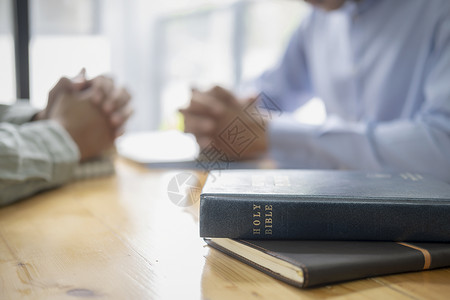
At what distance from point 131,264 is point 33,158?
334mm

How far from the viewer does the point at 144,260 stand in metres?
0.41

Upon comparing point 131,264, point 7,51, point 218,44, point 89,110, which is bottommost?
point 131,264

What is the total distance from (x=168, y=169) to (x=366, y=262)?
62cm

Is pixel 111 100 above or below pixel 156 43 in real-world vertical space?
below

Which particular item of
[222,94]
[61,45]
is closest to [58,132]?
[61,45]

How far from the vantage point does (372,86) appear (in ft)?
3.84

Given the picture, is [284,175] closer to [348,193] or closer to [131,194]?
[348,193]

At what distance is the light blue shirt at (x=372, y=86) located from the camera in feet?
2.82

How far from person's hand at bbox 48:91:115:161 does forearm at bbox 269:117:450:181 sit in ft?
1.32

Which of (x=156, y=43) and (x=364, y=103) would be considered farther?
(x=156, y=43)

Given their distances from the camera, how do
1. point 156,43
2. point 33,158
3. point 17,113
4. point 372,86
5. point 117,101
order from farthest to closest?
point 156,43
point 372,86
point 117,101
point 17,113
point 33,158

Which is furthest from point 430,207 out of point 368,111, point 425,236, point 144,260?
point 368,111

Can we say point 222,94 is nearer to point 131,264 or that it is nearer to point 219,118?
point 219,118

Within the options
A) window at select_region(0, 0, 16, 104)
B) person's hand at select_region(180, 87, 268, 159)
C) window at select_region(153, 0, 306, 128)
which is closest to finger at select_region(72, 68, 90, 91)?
person's hand at select_region(180, 87, 268, 159)
